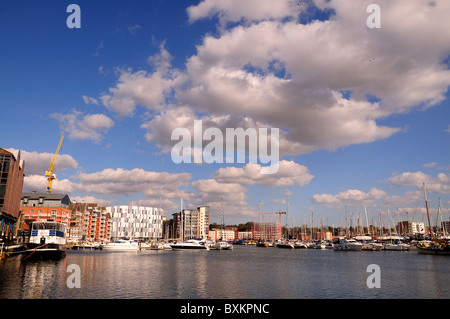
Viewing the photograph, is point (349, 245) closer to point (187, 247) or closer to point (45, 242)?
point (187, 247)

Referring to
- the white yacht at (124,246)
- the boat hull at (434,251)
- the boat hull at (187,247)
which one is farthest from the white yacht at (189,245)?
the boat hull at (434,251)

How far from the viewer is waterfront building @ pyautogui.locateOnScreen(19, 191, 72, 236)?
166750mm

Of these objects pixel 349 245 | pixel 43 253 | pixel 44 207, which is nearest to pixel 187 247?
pixel 349 245

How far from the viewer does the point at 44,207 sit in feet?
561

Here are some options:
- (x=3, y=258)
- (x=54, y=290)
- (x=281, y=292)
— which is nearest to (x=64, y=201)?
(x=3, y=258)

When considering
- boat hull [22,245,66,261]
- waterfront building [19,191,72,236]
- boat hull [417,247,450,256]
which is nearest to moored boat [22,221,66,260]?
boat hull [22,245,66,261]

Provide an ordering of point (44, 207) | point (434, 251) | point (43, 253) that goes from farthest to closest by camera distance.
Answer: point (44, 207), point (434, 251), point (43, 253)

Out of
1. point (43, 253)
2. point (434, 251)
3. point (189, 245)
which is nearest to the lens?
point (43, 253)

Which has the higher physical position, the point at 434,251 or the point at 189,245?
the point at 189,245

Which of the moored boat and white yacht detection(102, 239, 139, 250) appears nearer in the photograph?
the moored boat

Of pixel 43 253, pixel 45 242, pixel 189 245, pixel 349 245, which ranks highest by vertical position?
pixel 45 242

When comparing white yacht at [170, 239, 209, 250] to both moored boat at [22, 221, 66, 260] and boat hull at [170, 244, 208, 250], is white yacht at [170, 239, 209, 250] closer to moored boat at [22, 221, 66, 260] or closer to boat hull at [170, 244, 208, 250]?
boat hull at [170, 244, 208, 250]

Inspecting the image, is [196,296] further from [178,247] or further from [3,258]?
[178,247]
